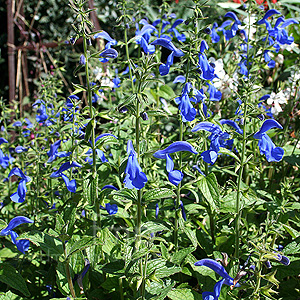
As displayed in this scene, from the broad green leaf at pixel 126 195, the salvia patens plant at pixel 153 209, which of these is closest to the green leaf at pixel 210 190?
the salvia patens plant at pixel 153 209

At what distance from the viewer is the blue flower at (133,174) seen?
1.57m

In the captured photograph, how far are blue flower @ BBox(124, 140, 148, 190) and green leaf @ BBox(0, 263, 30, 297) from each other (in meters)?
0.91

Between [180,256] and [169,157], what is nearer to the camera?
[169,157]

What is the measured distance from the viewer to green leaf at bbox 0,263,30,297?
188cm

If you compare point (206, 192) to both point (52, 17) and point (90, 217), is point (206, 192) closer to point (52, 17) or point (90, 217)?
point (90, 217)

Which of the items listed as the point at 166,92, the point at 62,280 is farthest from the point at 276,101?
the point at 62,280

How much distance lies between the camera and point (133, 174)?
1.58m

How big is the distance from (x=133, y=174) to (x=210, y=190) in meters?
0.69

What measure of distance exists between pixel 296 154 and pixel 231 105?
789 mm

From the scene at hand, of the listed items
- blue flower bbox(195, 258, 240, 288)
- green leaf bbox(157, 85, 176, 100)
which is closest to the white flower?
green leaf bbox(157, 85, 176, 100)

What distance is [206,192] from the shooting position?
2.06m

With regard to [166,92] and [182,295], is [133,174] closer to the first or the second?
[182,295]

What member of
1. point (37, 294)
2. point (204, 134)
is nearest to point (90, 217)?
point (37, 294)

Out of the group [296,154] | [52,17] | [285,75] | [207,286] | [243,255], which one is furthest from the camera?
[52,17]
